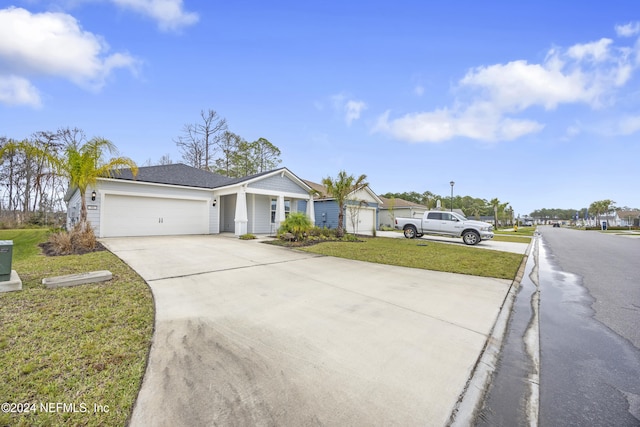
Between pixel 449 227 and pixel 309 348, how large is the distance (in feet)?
51.2

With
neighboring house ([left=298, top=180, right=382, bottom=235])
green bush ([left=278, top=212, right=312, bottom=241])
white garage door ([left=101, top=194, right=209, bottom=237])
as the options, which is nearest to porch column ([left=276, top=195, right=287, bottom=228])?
green bush ([left=278, top=212, right=312, bottom=241])

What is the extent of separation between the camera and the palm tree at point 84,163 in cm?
948

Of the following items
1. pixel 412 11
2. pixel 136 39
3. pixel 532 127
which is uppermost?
pixel 412 11

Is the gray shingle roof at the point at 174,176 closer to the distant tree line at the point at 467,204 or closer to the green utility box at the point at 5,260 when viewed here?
the green utility box at the point at 5,260

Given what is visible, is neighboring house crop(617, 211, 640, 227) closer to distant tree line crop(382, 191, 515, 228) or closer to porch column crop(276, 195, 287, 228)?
distant tree line crop(382, 191, 515, 228)

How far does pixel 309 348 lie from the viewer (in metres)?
2.97

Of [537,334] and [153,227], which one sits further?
[153,227]

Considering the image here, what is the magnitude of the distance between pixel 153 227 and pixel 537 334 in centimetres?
1673

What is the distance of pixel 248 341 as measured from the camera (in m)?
3.10

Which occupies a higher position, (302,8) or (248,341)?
(302,8)

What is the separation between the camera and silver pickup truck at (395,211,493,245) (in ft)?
48.7

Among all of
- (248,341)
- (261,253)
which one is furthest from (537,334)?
(261,253)

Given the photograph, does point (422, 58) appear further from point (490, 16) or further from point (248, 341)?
point (248, 341)

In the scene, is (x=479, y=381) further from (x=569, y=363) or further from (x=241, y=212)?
(x=241, y=212)
